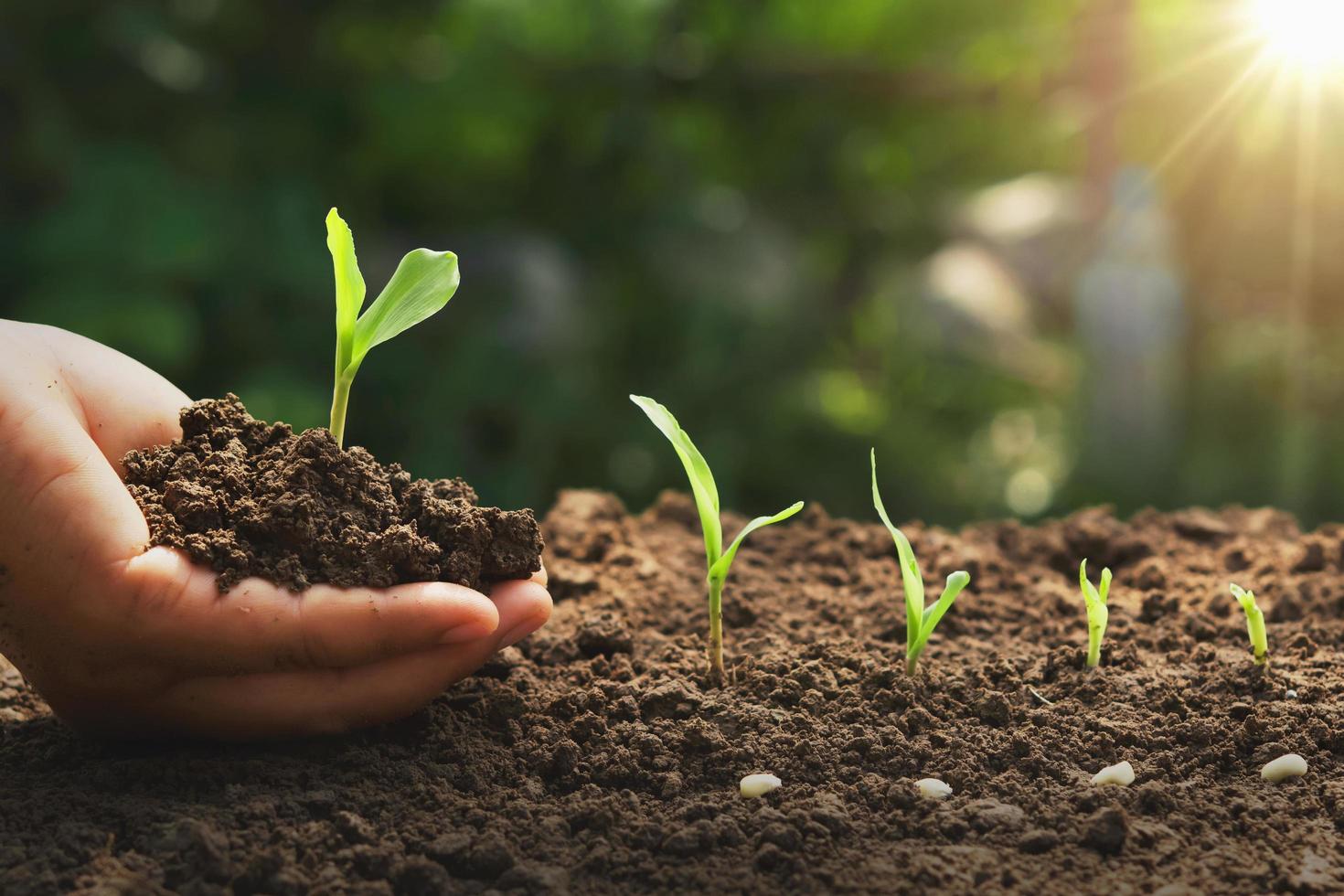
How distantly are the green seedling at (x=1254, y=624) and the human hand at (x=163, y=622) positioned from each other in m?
0.83

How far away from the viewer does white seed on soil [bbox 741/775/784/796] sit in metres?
1.16

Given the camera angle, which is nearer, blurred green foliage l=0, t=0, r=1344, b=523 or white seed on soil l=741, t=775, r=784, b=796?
white seed on soil l=741, t=775, r=784, b=796

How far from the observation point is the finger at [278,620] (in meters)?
1.11

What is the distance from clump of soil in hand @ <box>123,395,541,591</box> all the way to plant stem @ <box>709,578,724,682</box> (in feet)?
0.72

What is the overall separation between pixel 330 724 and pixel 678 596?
62 centimetres

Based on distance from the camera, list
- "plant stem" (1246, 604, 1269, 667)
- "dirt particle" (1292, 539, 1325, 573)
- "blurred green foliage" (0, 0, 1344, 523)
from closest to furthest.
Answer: "plant stem" (1246, 604, 1269, 667)
"dirt particle" (1292, 539, 1325, 573)
"blurred green foliage" (0, 0, 1344, 523)

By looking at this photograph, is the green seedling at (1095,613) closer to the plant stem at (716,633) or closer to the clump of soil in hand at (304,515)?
the plant stem at (716,633)

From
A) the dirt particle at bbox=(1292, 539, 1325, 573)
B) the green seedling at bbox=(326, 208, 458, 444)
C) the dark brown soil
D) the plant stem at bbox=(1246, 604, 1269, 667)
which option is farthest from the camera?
the dirt particle at bbox=(1292, 539, 1325, 573)

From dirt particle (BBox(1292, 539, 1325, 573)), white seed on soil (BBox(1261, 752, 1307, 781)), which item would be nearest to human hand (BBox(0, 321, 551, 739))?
white seed on soil (BBox(1261, 752, 1307, 781))

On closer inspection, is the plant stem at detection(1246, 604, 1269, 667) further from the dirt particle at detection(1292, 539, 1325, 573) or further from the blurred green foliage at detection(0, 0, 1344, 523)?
the blurred green foliage at detection(0, 0, 1344, 523)

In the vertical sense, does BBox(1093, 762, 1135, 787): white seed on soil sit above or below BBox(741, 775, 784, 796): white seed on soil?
above

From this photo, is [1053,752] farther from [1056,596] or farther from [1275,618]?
[1275,618]

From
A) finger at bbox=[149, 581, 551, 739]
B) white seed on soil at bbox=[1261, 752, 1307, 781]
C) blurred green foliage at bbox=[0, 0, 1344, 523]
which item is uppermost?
blurred green foliage at bbox=[0, 0, 1344, 523]

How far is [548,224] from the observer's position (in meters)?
4.02
